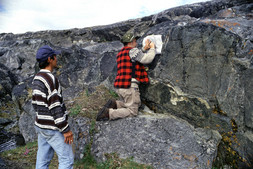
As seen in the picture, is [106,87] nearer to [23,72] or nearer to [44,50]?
[44,50]

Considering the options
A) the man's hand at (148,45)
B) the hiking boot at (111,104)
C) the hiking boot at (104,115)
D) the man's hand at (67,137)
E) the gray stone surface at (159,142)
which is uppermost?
the man's hand at (148,45)

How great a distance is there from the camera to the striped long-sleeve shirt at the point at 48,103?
7.86 feet

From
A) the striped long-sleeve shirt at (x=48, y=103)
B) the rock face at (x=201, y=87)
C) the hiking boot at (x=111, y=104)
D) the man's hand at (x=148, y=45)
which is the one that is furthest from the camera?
the hiking boot at (x=111, y=104)

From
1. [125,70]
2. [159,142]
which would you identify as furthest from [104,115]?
[159,142]

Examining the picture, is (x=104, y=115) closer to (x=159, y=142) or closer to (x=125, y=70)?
(x=125, y=70)

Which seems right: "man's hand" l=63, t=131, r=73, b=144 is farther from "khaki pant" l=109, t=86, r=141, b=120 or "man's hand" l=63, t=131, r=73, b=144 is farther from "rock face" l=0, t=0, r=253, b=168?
"khaki pant" l=109, t=86, r=141, b=120

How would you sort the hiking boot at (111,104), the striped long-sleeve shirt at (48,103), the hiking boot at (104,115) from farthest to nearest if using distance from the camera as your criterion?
the hiking boot at (111,104) → the hiking boot at (104,115) → the striped long-sleeve shirt at (48,103)

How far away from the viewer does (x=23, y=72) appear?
1148cm

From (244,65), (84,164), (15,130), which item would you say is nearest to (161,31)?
(244,65)

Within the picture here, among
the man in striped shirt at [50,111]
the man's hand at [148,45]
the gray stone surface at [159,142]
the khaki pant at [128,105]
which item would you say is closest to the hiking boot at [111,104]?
the khaki pant at [128,105]

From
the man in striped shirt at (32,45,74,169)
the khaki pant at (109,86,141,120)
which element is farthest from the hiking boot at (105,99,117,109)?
the man in striped shirt at (32,45,74,169)

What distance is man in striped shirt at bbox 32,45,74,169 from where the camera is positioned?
2.41 m

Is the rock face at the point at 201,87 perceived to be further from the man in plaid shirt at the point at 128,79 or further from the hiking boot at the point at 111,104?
the hiking boot at the point at 111,104

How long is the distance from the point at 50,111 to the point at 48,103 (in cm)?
11
